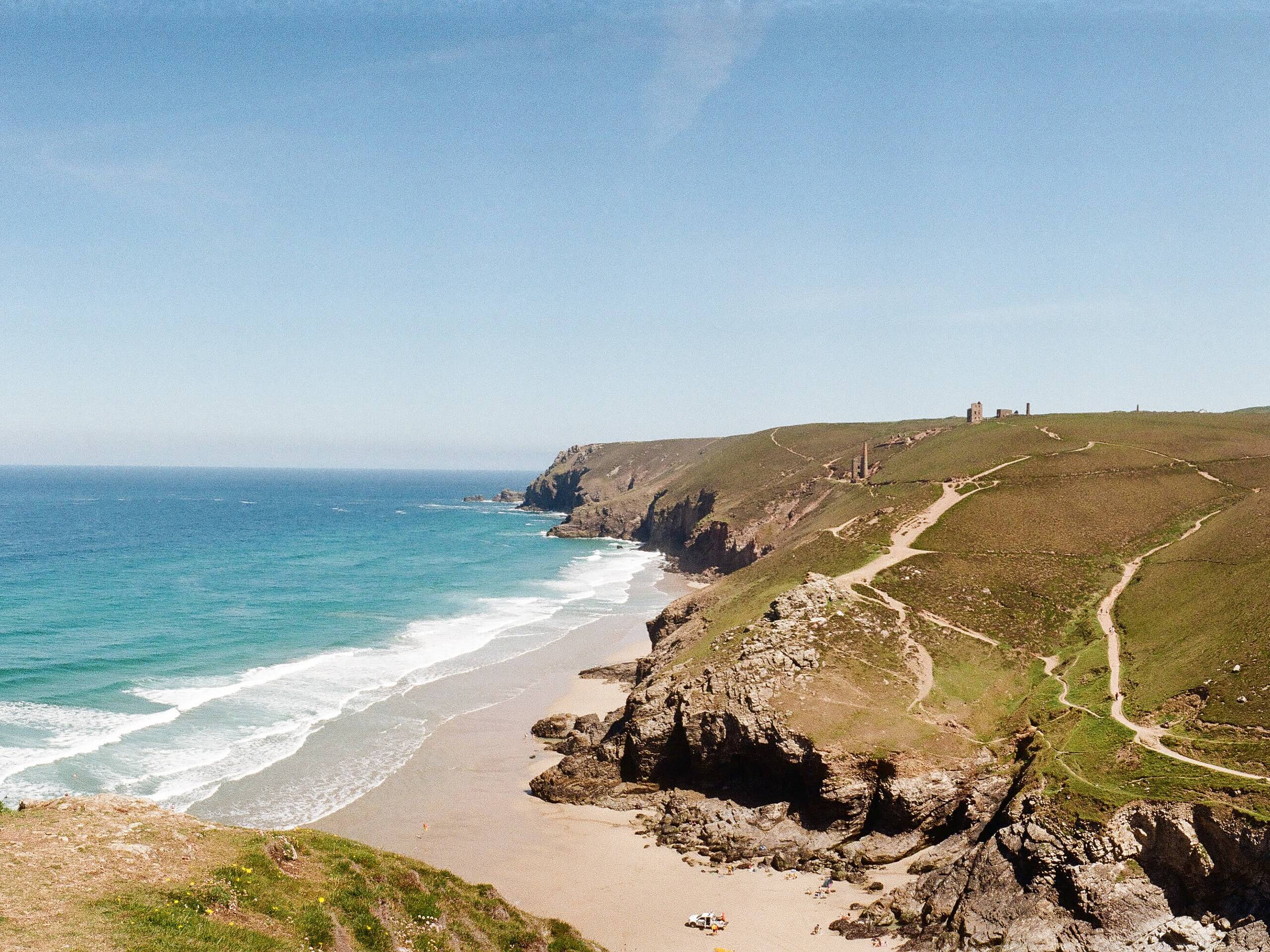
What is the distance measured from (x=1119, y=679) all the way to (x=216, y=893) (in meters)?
37.2

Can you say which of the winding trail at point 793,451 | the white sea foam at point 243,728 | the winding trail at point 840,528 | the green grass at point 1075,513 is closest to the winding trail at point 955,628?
the green grass at point 1075,513

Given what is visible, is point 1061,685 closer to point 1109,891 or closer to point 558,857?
point 1109,891

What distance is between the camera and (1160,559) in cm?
5006

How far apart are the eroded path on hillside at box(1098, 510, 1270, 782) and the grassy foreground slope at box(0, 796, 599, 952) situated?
2137 centimetres

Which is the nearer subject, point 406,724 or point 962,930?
point 962,930

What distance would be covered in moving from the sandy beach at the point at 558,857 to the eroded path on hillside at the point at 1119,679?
34.5 feet

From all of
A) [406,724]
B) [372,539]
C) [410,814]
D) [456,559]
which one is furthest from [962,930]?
[372,539]

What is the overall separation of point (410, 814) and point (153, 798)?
1125 centimetres

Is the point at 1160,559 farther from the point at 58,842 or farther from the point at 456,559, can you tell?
the point at 456,559

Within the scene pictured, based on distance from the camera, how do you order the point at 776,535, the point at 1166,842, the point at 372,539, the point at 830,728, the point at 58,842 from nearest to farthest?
1. the point at 58,842
2. the point at 1166,842
3. the point at 830,728
4. the point at 776,535
5. the point at 372,539

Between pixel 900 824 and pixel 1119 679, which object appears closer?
pixel 900 824

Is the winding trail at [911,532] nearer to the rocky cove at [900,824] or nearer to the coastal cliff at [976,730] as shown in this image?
the coastal cliff at [976,730]

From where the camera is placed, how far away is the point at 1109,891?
2380 centimetres

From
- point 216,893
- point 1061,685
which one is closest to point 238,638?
point 216,893
